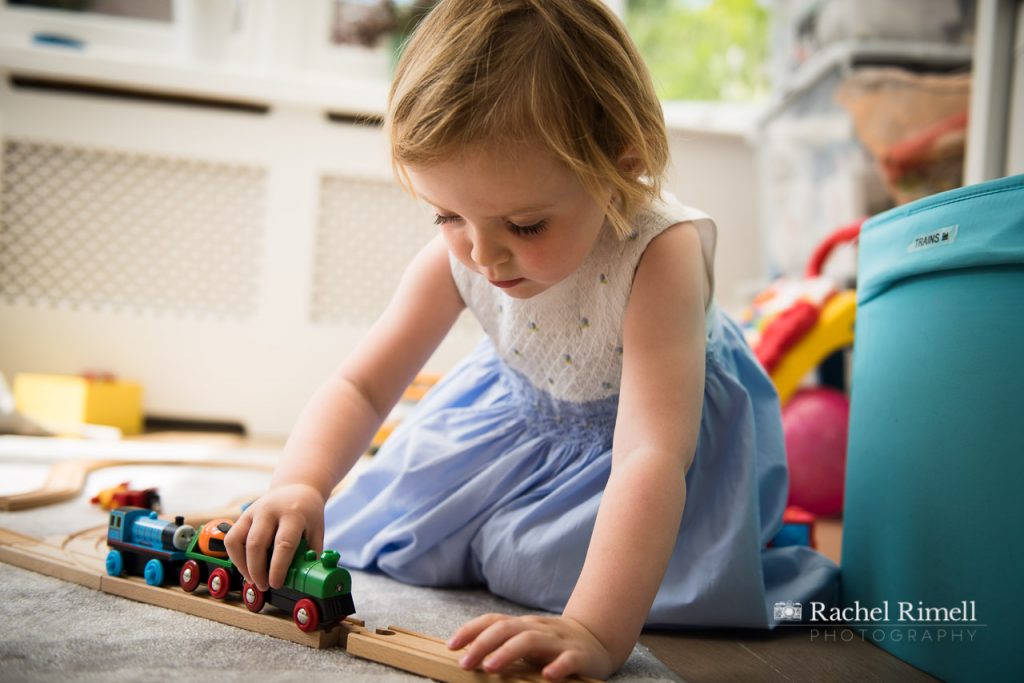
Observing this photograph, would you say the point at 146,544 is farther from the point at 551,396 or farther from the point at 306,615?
the point at 551,396

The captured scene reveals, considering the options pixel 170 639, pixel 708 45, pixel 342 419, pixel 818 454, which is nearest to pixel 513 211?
pixel 342 419

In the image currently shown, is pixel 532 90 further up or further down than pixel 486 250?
further up

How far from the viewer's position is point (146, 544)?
67 cm

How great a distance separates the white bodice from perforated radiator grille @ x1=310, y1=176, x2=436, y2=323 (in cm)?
118

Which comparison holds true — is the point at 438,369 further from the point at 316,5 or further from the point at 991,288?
the point at 991,288

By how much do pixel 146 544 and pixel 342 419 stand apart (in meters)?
0.19

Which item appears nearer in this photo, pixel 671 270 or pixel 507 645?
pixel 507 645

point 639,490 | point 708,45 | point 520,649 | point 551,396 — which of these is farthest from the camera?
point 708,45

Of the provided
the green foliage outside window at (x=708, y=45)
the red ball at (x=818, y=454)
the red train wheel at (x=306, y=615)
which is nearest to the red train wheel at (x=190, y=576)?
the red train wheel at (x=306, y=615)

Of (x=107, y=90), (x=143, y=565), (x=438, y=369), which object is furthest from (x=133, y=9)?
(x=143, y=565)

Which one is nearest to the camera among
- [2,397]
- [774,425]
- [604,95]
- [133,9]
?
[604,95]

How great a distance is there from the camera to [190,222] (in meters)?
Result: 1.92

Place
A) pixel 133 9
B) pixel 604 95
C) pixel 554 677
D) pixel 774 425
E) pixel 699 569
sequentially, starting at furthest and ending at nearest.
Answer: pixel 133 9, pixel 774 425, pixel 699 569, pixel 604 95, pixel 554 677

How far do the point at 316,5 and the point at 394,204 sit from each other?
60cm
